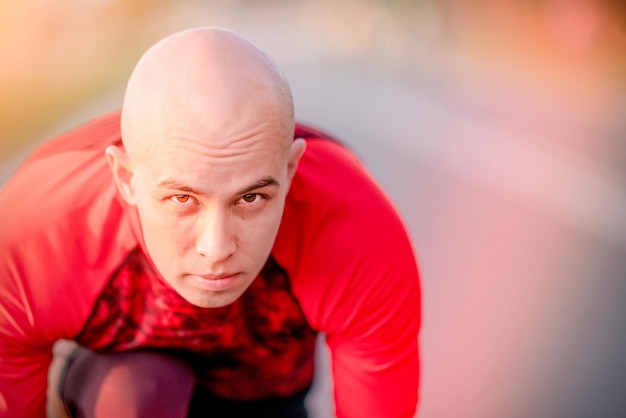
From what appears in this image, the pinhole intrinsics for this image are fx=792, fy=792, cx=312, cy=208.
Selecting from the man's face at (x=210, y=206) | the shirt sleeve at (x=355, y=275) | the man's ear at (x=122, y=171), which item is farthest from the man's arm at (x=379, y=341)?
the man's ear at (x=122, y=171)

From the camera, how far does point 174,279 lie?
0.67 m

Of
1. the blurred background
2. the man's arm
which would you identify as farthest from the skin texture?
the blurred background

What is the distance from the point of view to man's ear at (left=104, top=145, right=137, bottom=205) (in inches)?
24.8

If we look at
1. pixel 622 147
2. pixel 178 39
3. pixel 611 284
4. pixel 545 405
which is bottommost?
pixel 545 405

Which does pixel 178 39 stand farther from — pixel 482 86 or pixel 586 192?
pixel 586 192

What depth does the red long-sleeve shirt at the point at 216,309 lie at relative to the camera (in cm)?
69

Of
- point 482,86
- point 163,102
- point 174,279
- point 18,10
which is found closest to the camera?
point 163,102

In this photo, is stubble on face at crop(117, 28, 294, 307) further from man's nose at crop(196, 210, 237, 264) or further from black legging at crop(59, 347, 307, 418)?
black legging at crop(59, 347, 307, 418)

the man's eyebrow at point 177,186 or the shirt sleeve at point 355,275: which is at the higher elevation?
the man's eyebrow at point 177,186

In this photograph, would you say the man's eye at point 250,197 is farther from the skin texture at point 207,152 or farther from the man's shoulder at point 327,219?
the man's shoulder at point 327,219

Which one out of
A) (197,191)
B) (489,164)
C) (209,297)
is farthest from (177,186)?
(489,164)

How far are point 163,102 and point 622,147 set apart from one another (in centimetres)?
61

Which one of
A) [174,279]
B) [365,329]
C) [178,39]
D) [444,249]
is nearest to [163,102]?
[178,39]

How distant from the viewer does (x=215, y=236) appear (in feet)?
1.98
